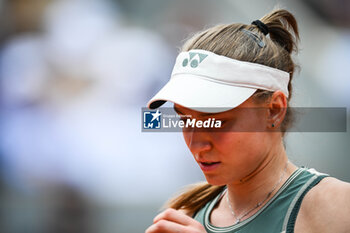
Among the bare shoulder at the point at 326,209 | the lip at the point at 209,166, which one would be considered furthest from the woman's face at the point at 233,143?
the bare shoulder at the point at 326,209

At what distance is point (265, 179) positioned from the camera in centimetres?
69

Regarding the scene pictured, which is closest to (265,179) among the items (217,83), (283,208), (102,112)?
(283,208)

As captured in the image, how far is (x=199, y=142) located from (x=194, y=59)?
14 cm

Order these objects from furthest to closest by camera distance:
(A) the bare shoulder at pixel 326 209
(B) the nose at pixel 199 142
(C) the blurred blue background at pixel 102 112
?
(C) the blurred blue background at pixel 102 112
(B) the nose at pixel 199 142
(A) the bare shoulder at pixel 326 209

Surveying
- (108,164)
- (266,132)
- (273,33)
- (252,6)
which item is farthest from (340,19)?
(266,132)

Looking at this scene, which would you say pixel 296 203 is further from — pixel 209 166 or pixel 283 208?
pixel 209 166

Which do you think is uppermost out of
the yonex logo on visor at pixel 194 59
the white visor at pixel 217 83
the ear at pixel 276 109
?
the yonex logo on visor at pixel 194 59

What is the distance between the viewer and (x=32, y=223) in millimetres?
2023

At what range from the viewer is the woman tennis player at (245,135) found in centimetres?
61

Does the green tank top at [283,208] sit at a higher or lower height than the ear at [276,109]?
lower

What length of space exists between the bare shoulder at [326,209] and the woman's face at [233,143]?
10cm

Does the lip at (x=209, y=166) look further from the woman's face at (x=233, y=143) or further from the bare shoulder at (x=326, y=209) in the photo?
the bare shoulder at (x=326, y=209)

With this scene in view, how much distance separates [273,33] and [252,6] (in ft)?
4.51

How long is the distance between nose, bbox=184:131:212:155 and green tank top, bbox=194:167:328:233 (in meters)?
0.13
